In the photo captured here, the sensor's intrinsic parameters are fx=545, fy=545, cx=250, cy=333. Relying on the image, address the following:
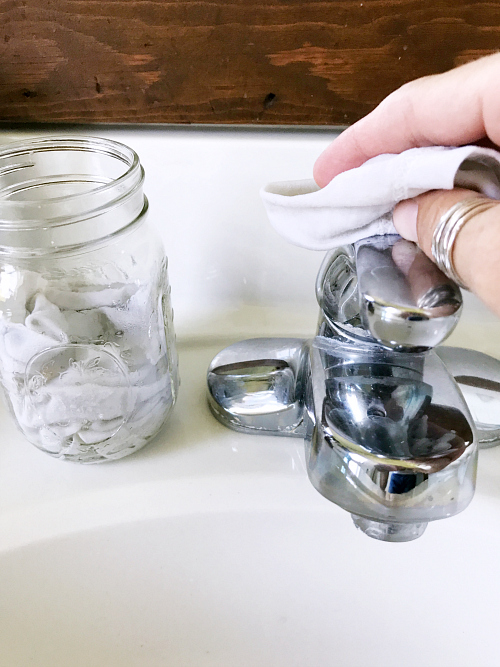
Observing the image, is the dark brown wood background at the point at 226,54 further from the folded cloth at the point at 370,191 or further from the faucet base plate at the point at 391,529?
the faucet base plate at the point at 391,529

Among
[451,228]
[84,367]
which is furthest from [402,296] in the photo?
[84,367]

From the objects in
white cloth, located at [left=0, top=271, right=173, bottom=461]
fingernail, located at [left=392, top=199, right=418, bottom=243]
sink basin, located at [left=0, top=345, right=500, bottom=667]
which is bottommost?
sink basin, located at [left=0, top=345, right=500, bottom=667]

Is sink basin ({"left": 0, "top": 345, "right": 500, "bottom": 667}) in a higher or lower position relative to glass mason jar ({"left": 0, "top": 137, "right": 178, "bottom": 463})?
lower

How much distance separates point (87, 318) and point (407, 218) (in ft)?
0.48

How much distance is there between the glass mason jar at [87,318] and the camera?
24 cm

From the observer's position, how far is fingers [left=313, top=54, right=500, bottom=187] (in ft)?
0.57

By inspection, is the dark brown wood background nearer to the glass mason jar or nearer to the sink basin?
the glass mason jar

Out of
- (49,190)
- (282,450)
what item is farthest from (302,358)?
(49,190)

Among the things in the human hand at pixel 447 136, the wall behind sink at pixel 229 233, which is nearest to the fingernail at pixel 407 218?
the human hand at pixel 447 136

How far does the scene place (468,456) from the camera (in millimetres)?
203

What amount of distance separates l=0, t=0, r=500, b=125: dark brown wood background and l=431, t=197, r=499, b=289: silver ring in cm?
14

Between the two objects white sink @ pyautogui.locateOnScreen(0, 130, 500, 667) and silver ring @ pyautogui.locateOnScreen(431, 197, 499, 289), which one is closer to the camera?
silver ring @ pyautogui.locateOnScreen(431, 197, 499, 289)

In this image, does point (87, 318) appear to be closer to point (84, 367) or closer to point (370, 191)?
point (84, 367)

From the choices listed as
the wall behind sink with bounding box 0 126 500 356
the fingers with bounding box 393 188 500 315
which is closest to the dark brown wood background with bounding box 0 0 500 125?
the wall behind sink with bounding box 0 126 500 356
